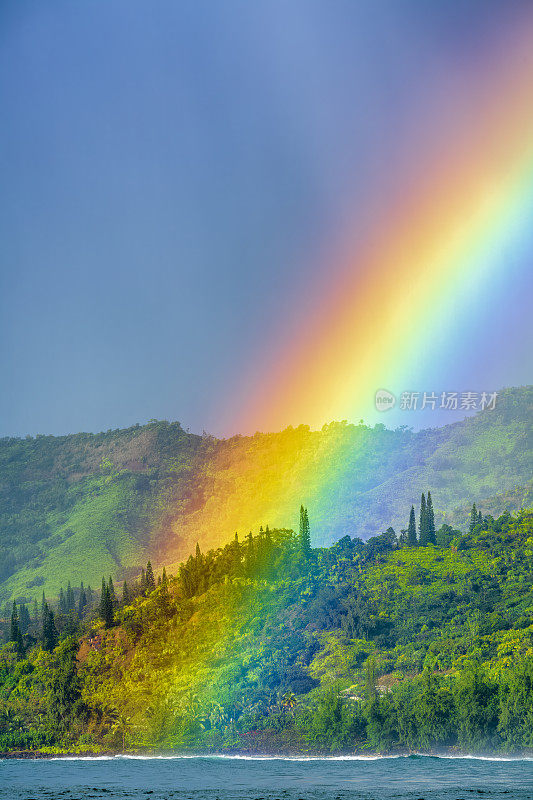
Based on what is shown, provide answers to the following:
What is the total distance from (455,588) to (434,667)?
25.0 meters

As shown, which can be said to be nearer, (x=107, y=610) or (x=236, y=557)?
(x=107, y=610)

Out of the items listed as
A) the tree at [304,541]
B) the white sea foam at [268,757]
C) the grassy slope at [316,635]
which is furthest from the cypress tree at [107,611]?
the white sea foam at [268,757]

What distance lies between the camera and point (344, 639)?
6058 inches

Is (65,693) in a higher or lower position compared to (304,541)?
lower

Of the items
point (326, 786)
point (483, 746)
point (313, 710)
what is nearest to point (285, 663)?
point (313, 710)

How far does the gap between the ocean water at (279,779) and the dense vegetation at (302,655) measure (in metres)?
6.94

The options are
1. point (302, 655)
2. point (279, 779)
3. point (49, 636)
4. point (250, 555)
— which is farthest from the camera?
point (250, 555)

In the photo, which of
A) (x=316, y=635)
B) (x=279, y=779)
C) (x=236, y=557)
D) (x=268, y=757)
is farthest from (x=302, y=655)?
(x=279, y=779)

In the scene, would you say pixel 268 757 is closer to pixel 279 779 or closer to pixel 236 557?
pixel 279 779

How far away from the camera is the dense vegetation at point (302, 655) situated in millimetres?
118500

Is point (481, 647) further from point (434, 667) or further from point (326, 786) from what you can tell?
point (326, 786)

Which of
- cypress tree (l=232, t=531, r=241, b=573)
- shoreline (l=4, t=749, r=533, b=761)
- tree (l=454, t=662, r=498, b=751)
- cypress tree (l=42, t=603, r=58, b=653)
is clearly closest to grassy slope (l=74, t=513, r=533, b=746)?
shoreline (l=4, t=749, r=533, b=761)

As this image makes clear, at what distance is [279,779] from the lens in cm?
9438

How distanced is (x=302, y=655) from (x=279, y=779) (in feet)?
193
